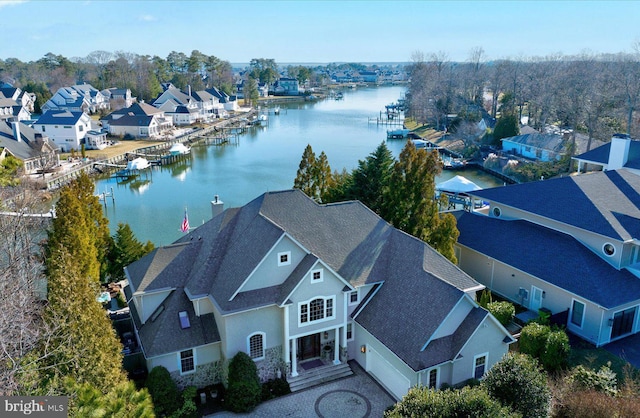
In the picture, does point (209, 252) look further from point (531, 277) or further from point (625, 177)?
point (625, 177)

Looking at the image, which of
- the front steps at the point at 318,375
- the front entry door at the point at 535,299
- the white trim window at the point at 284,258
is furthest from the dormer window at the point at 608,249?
the white trim window at the point at 284,258

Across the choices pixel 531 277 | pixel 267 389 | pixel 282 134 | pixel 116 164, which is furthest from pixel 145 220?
pixel 282 134

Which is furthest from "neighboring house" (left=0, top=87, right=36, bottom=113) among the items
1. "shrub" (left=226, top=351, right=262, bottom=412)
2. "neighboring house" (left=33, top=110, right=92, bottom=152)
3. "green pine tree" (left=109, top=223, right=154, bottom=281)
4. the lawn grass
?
the lawn grass

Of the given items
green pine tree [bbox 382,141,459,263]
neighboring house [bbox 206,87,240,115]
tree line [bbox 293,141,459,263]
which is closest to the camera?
tree line [bbox 293,141,459,263]

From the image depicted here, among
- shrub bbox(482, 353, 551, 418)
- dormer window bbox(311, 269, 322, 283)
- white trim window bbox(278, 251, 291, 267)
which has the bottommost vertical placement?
shrub bbox(482, 353, 551, 418)

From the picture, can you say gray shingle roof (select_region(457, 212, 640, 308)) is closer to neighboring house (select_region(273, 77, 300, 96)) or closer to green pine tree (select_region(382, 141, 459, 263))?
green pine tree (select_region(382, 141, 459, 263))

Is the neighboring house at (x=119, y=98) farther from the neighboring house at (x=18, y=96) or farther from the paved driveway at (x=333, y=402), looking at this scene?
the paved driveway at (x=333, y=402)

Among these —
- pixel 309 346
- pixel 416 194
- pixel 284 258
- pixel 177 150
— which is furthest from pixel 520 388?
pixel 177 150
